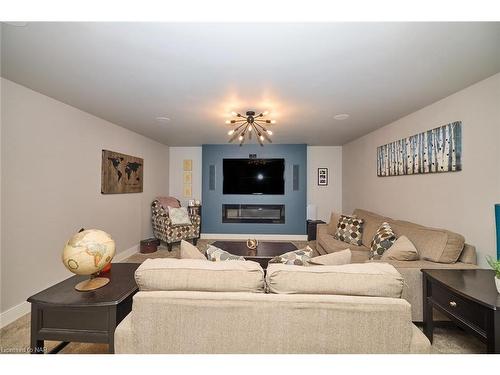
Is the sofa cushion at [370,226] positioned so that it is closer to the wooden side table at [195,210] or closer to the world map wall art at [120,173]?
the wooden side table at [195,210]

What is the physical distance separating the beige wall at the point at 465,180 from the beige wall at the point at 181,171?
171 inches

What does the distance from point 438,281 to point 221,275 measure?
5.35 ft

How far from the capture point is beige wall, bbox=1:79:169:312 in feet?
7.34

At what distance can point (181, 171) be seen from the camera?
610 centimetres

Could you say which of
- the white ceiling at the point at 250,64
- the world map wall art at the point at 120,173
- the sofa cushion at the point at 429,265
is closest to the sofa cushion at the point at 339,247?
the sofa cushion at the point at 429,265

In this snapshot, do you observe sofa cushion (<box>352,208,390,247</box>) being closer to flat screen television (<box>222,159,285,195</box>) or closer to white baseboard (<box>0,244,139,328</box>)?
flat screen television (<box>222,159,285,195</box>)

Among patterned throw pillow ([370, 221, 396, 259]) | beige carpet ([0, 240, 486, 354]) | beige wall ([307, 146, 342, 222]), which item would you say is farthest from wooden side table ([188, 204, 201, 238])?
patterned throw pillow ([370, 221, 396, 259])

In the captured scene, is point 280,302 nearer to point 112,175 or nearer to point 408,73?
point 408,73

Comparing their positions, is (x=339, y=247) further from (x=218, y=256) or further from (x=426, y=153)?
(x=218, y=256)

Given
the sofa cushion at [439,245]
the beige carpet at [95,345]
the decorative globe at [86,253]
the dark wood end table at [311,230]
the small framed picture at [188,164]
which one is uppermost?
the small framed picture at [188,164]

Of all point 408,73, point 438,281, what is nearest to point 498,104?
point 408,73

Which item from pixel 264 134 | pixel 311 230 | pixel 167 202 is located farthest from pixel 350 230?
pixel 167 202

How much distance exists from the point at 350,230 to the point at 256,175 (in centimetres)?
278

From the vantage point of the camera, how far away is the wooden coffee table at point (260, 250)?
9.48 feet
